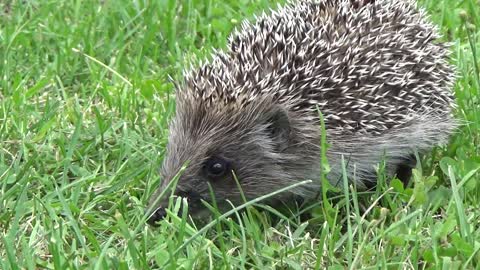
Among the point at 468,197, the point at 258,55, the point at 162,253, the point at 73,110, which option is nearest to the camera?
the point at 162,253

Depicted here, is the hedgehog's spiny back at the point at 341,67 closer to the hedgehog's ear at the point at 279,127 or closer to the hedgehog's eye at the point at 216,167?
the hedgehog's ear at the point at 279,127

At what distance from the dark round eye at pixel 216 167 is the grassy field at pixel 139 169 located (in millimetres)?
224

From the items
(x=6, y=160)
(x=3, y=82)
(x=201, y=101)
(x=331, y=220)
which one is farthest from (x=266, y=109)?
(x=3, y=82)

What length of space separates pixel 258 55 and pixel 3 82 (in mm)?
1784

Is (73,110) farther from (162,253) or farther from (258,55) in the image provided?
(162,253)

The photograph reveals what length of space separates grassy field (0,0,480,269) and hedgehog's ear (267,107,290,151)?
333mm

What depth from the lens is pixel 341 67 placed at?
4738 millimetres

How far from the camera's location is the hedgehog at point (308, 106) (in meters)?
4.50

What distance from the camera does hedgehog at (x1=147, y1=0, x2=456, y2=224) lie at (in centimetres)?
450

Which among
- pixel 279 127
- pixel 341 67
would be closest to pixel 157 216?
pixel 279 127

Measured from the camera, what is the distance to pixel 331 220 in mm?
4109

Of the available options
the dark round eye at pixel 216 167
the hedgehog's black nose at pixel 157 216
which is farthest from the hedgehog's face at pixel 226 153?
the hedgehog's black nose at pixel 157 216

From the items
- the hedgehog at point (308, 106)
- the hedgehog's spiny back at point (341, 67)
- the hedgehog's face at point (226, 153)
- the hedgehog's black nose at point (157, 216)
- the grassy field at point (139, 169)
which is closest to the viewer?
the grassy field at point (139, 169)

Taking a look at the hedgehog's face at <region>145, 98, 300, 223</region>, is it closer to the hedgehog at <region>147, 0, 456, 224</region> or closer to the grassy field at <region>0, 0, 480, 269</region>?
the hedgehog at <region>147, 0, 456, 224</region>
